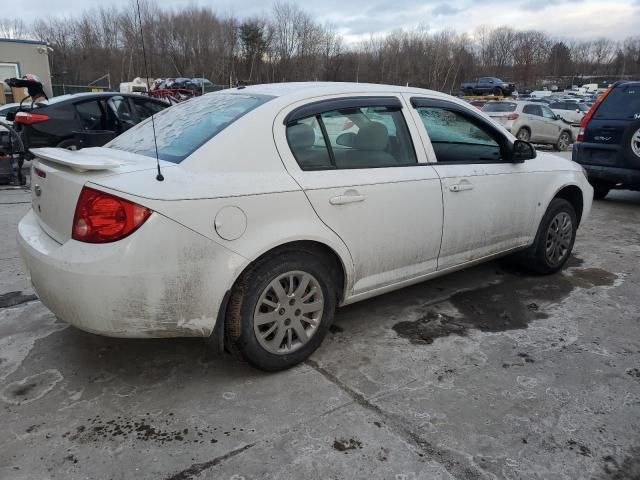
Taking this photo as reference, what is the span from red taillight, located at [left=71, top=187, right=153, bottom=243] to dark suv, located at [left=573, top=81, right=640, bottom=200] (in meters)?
7.17

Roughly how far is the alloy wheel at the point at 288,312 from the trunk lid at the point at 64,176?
34.7 inches

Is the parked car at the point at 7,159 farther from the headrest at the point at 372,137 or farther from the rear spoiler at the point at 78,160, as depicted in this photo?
the headrest at the point at 372,137

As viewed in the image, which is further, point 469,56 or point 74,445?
point 469,56

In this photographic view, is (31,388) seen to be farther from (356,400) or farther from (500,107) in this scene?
(500,107)

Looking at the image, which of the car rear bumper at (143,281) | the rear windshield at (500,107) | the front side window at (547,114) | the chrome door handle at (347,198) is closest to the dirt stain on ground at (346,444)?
→ the car rear bumper at (143,281)

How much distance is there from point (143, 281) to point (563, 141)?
1848 centimetres

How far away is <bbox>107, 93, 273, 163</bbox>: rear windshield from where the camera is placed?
2.83m

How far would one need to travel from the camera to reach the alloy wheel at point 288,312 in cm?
280

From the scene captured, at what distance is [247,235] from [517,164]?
2483 mm

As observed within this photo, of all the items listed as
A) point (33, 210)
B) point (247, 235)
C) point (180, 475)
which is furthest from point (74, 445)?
point (33, 210)

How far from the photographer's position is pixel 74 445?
2322mm

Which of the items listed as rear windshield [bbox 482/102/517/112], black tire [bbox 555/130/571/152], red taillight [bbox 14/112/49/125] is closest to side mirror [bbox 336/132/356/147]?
red taillight [bbox 14/112/49/125]

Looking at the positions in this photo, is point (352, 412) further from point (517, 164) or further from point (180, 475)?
point (517, 164)

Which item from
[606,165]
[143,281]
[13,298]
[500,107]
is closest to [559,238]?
[143,281]
